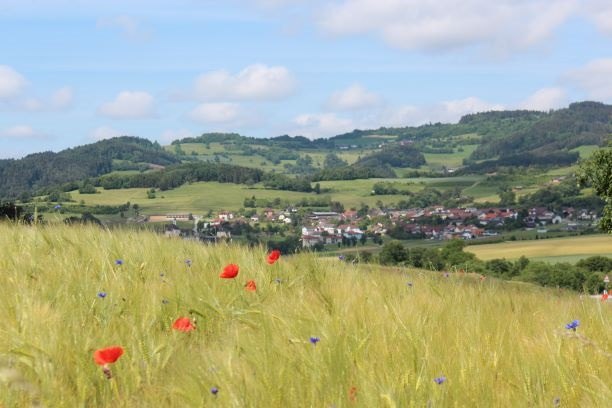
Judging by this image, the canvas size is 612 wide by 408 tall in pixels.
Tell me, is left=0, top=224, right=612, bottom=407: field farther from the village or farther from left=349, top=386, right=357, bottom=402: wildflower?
the village

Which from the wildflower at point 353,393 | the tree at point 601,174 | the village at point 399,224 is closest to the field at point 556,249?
the village at point 399,224

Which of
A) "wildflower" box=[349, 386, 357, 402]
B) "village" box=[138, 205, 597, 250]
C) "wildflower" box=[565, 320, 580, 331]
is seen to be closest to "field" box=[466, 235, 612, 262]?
"village" box=[138, 205, 597, 250]

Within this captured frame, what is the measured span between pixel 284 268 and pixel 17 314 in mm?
2775

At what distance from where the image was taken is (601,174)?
1430 inches

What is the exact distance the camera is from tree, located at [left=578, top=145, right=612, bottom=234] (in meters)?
36.1

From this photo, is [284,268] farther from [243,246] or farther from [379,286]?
[243,246]

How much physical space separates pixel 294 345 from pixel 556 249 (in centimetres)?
12015

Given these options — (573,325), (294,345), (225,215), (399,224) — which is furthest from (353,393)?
(399,224)

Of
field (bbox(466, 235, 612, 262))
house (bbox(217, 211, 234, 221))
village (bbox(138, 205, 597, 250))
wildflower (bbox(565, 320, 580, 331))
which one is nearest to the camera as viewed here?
wildflower (bbox(565, 320, 580, 331))

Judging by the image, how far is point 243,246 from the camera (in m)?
8.40

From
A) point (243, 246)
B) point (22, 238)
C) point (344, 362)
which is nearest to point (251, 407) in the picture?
point (344, 362)

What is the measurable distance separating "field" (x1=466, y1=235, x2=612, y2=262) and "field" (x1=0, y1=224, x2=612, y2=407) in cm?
10181

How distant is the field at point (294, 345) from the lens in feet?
10.1

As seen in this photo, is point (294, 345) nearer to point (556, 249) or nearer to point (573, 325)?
point (573, 325)
